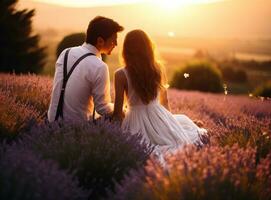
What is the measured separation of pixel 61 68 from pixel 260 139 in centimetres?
206

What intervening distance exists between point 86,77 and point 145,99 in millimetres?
609

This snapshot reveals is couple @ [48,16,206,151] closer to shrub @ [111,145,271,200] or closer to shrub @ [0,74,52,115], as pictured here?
shrub @ [0,74,52,115]

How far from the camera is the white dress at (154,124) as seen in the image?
554 centimetres

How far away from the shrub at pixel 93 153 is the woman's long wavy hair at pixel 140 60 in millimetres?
1068

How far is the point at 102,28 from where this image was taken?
5.43 metres

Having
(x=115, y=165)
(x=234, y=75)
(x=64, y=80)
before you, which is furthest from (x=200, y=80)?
(x=115, y=165)

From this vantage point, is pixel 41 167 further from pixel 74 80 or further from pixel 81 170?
pixel 74 80

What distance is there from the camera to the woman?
5336mm

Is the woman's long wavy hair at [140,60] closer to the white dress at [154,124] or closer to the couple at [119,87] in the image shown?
the couple at [119,87]

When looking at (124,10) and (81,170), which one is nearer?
(81,170)

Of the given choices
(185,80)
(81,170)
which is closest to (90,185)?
(81,170)

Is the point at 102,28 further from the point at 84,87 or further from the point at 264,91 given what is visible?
the point at 264,91

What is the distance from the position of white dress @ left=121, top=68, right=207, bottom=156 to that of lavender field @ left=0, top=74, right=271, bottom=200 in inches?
17.6

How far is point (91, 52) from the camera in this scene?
219 inches
